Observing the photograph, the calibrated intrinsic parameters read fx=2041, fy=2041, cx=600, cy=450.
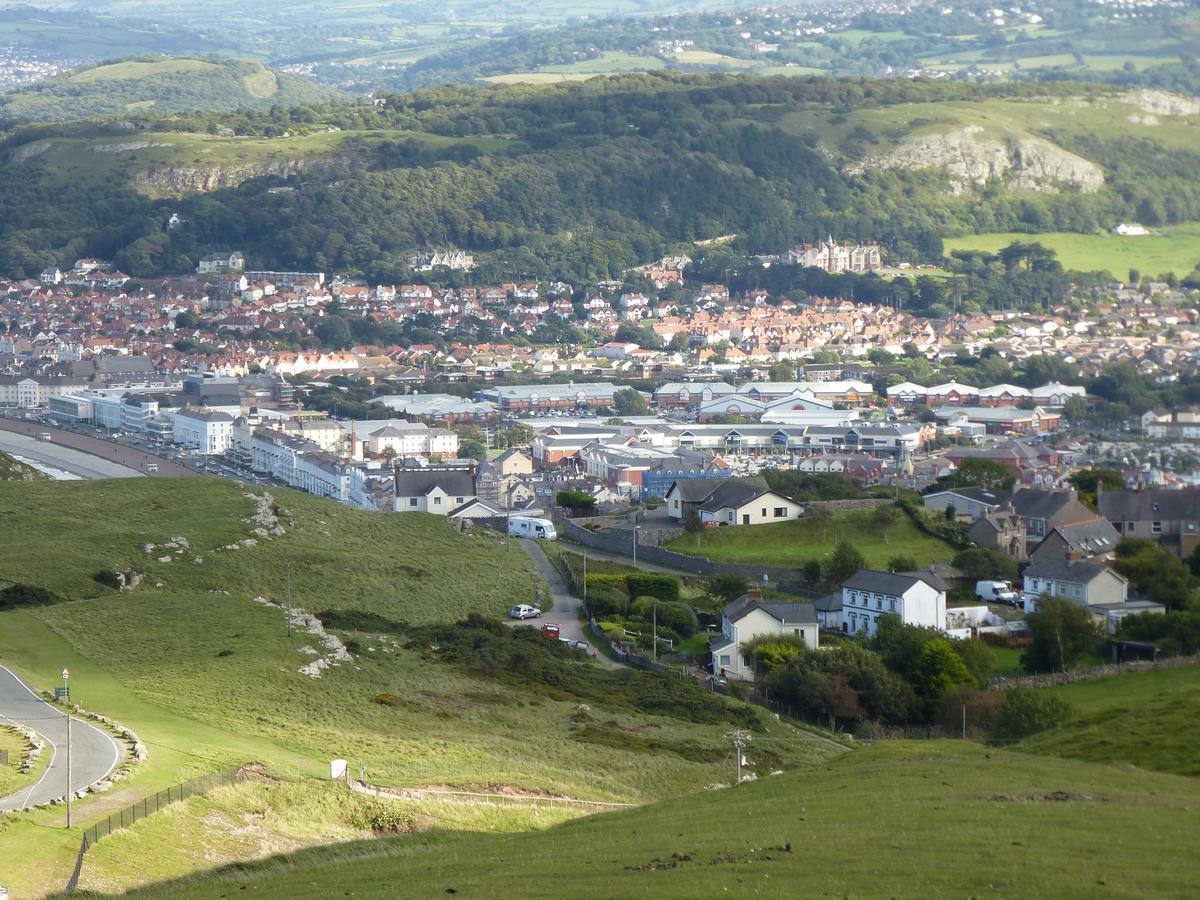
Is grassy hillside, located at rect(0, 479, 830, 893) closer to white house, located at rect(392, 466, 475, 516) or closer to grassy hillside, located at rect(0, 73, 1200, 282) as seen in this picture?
white house, located at rect(392, 466, 475, 516)

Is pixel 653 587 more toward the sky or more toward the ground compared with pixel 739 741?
more toward the ground

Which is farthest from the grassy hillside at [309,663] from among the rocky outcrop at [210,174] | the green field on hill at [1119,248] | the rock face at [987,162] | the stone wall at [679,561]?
the rock face at [987,162]

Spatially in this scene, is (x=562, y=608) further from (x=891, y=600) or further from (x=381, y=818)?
(x=381, y=818)

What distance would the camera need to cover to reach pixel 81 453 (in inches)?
2867

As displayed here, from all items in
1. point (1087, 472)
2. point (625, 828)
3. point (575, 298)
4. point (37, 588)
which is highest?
point (625, 828)

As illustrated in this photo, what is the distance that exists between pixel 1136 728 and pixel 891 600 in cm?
1121

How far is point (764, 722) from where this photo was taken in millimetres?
28469

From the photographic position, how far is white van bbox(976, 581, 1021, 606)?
39.0m

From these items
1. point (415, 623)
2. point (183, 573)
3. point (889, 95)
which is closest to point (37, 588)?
point (183, 573)

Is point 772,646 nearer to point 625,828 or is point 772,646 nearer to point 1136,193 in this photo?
point 625,828

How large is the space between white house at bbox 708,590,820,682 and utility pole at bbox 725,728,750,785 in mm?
6450

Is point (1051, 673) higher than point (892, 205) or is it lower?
higher

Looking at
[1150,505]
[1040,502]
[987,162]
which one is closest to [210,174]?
[987,162]

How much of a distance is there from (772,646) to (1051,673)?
14.5ft
